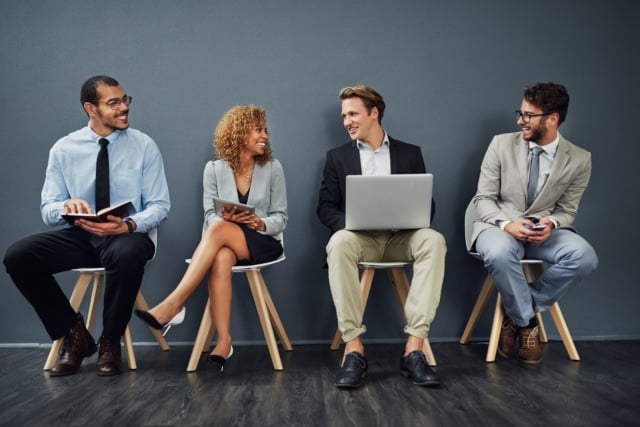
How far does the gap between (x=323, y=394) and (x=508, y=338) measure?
1047mm

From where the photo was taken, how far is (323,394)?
7.33 feet

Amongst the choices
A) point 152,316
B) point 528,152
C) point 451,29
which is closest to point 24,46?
point 152,316

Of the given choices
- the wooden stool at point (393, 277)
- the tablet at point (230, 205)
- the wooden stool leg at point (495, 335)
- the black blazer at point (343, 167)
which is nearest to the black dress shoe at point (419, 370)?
the wooden stool at point (393, 277)

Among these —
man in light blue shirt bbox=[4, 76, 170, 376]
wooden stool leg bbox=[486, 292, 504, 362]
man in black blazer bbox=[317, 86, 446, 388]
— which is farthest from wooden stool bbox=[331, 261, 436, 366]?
man in light blue shirt bbox=[4, 76, 170, 376]

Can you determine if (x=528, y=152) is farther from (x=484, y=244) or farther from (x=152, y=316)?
(x=152, y=316)

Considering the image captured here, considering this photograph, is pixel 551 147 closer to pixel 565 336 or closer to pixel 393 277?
pixel 565 336

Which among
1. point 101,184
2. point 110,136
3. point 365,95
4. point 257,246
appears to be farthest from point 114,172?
point 365,95

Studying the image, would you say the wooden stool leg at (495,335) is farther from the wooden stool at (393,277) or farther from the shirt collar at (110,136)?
the shirt collar at (110,136)

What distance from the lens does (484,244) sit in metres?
→ 2.73

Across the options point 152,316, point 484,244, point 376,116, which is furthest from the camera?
point 376,116

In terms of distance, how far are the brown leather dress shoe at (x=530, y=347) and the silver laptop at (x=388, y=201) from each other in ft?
2.41

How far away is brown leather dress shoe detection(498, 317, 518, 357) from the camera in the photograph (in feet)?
9.05

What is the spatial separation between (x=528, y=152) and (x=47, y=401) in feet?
8.02

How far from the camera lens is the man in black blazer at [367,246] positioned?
243 centimetres
